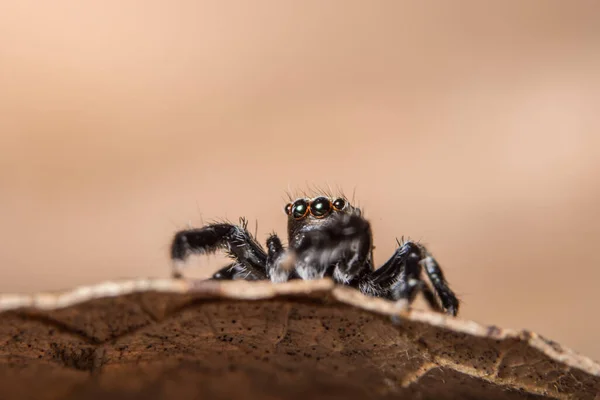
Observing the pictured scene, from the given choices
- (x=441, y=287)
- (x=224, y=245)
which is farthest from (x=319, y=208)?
(x=441, y=287)

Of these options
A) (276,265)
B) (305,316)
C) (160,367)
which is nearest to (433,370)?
(305,316)

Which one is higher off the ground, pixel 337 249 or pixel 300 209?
pixel 300 209

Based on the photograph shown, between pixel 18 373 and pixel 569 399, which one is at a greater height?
pixel 18 373

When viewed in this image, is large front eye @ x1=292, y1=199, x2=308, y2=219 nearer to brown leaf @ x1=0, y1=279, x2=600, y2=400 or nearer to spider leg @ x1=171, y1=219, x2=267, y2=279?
spider leg @ x1=171, y1=219, x2=267, y2=279

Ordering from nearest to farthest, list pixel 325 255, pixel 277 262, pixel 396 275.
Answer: pixel 325 255
pixel 277 262
pixel 396 275

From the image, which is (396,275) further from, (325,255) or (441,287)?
(325,255)

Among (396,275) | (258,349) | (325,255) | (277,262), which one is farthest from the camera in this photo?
(396,275)

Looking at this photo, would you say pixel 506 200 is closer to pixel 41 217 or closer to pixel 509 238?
pixel 509 238

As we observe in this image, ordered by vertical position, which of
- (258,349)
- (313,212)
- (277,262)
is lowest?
(258,349)
